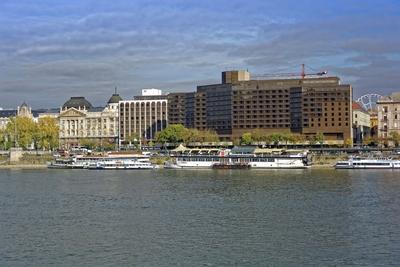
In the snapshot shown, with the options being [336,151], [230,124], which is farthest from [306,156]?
[230,124]

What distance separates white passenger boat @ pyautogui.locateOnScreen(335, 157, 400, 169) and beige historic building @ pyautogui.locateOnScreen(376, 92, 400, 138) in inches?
1931

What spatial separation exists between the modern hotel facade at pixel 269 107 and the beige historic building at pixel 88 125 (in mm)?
20847

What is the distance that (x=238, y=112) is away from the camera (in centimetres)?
16538

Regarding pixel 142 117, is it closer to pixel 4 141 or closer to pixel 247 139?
pixel 4 141

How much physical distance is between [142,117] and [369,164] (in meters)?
91.5

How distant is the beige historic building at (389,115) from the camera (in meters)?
155

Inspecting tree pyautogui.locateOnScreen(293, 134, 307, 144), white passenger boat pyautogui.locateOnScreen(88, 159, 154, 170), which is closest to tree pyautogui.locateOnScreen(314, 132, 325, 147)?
tree pyautogui.locateOnScreen(293, 134, 307, 144)

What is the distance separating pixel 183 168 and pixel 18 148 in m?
47.0

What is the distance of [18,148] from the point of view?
5674 inches

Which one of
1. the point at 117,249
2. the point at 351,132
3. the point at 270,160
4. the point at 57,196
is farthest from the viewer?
the point at 351,132

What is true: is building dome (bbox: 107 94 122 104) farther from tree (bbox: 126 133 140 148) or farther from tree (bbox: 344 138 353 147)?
tree (bbox: 344 138 353 147)

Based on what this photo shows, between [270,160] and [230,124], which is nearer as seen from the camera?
[270,160]

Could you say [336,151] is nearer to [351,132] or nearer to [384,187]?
[351,132]

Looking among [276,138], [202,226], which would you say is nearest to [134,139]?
[276,138]
